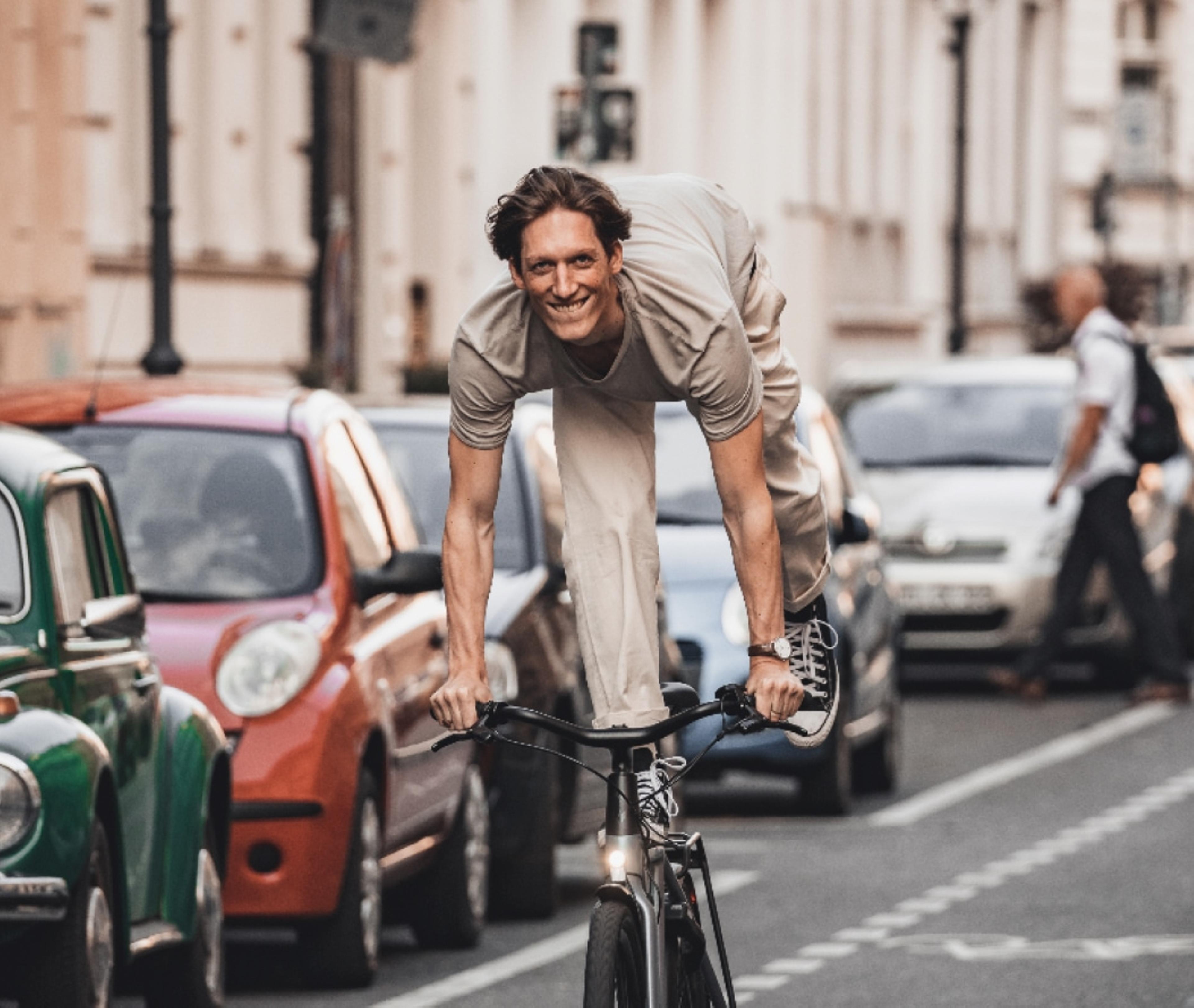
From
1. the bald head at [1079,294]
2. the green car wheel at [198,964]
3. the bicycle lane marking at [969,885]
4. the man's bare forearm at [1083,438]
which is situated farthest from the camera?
the bald head at [1079,294]

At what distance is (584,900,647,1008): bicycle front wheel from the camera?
6203 millimetres

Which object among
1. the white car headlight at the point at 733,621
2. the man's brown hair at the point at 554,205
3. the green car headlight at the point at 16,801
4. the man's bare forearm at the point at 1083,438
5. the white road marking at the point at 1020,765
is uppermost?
the man's brown hair at the point at 554,205

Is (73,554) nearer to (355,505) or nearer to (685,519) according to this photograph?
(355,505)

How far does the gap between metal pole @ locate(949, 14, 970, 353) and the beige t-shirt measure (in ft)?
92.8

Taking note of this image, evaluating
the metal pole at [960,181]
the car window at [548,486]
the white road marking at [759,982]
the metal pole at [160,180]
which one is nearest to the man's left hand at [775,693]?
the white road marking at [759,982]

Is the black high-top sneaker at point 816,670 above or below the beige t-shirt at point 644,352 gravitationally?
below

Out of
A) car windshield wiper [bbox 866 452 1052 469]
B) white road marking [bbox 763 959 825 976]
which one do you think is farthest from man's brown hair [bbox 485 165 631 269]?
car windshield wiper [bbox 866 452 1052 469]

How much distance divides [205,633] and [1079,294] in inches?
428

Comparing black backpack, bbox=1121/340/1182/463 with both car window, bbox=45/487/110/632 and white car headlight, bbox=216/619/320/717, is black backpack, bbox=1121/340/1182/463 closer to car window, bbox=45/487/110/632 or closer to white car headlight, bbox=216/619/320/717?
white car headlight, bbox=216/619/320/717

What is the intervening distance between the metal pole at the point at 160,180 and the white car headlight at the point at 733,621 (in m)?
3.27

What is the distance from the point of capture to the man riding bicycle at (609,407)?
21.4 feet

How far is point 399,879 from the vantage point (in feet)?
35.2

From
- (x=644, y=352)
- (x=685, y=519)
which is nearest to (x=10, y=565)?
(x=644, y=352)

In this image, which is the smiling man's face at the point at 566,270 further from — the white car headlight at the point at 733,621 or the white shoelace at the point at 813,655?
the white car headlight at the point at 733,621
